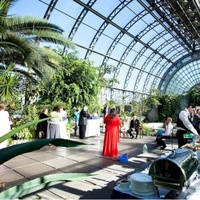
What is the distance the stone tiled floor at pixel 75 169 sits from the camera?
11.1 feet

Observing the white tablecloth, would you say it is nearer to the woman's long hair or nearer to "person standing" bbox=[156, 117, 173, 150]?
"person standing" bbox=[156, 117, 173, 150]

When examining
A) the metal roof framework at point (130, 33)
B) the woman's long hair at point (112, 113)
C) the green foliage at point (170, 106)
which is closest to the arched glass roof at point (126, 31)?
the metal roof framework at point (130, 33)

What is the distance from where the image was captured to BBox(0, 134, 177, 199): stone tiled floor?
3387mm

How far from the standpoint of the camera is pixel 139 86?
25922mm

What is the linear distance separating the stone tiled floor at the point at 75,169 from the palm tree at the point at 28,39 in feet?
8.30

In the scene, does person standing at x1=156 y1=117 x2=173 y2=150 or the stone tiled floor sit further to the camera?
person standing at x1=156 y1=117 x2=173 y2=150

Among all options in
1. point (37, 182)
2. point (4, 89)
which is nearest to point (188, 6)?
point (4, 89)

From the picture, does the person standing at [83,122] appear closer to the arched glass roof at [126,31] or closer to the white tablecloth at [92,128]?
the white tablecloth at [92,128]

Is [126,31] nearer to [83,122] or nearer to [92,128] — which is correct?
[92,128]

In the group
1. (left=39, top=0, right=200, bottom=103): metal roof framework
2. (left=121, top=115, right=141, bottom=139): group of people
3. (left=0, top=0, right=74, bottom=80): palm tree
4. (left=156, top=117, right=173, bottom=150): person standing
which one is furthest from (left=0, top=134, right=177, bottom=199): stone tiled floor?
(left=39, top=0, right=200, bottom=103): metal roof framework

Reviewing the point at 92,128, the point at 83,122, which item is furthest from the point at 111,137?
the point at 92,128

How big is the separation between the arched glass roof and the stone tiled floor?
4.81 m

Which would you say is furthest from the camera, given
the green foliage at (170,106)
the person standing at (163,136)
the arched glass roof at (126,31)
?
the green foliage at (170,106)

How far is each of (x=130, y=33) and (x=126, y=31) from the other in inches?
35.7
